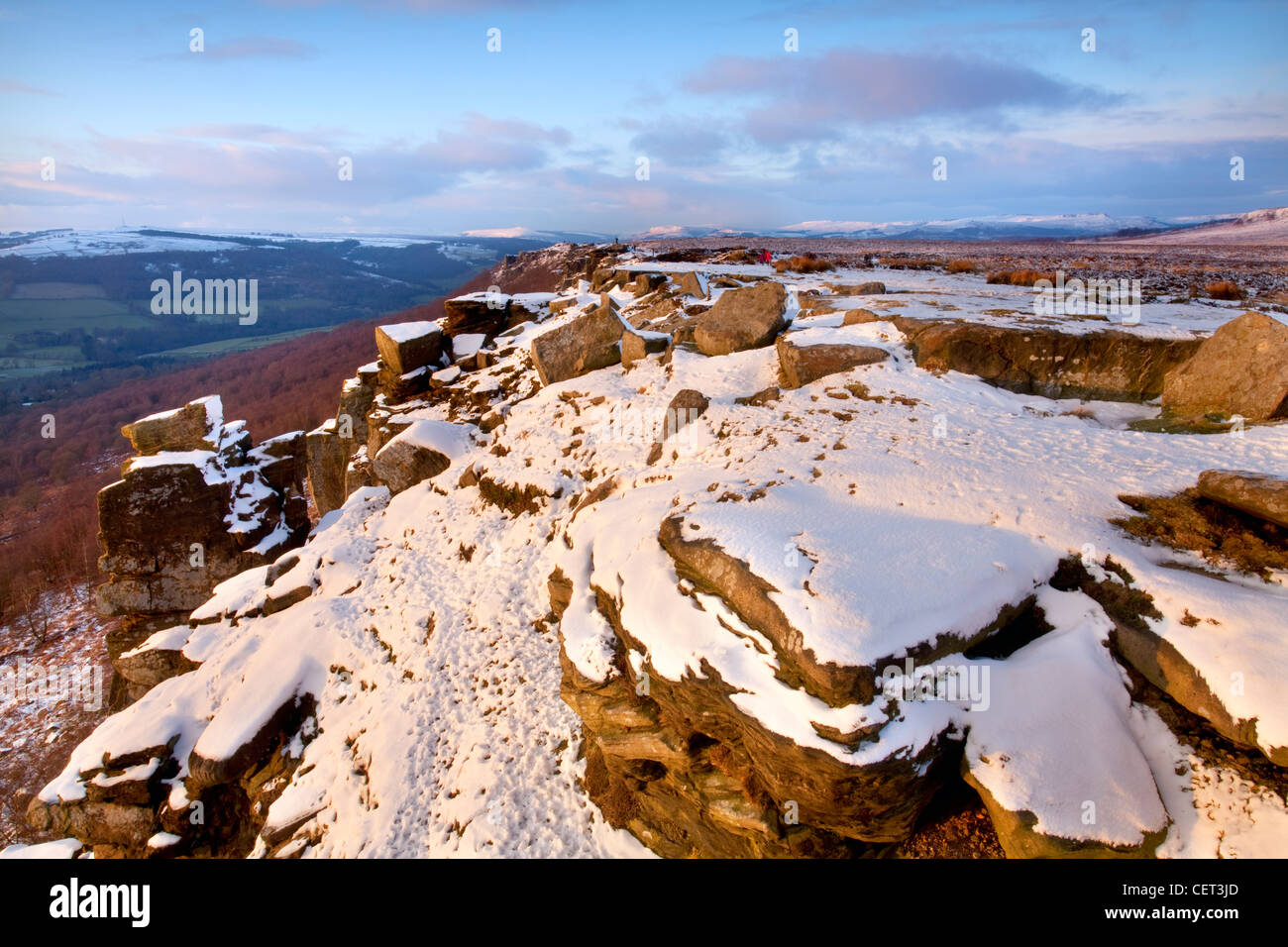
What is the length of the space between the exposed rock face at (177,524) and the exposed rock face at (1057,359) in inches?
856

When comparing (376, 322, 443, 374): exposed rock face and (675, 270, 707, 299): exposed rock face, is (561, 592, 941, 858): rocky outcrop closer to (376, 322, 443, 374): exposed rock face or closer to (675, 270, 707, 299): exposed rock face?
Result: (675, 270, 707, 299): exposed rock face

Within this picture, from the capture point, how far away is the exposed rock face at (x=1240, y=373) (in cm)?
877

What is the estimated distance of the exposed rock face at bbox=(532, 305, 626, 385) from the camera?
16.4m

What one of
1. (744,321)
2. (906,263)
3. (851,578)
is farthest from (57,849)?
(906,263)

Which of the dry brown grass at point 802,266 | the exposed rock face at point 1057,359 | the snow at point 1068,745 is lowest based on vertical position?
the snow at point 1068,745

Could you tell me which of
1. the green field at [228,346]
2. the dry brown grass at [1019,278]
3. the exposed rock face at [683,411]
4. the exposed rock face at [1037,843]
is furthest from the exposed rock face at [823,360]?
the green field at [228,346]

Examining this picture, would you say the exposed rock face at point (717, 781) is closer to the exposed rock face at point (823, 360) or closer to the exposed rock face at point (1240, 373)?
the exposed rock face at point (823, 360)

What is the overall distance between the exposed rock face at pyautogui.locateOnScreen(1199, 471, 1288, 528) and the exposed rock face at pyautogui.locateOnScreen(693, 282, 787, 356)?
922 centimetres

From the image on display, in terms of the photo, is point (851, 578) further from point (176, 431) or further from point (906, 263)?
point (906, 263)

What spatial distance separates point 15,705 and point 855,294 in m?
48.4

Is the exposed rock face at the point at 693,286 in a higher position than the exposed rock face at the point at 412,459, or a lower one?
higher

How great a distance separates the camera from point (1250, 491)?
629 cm
